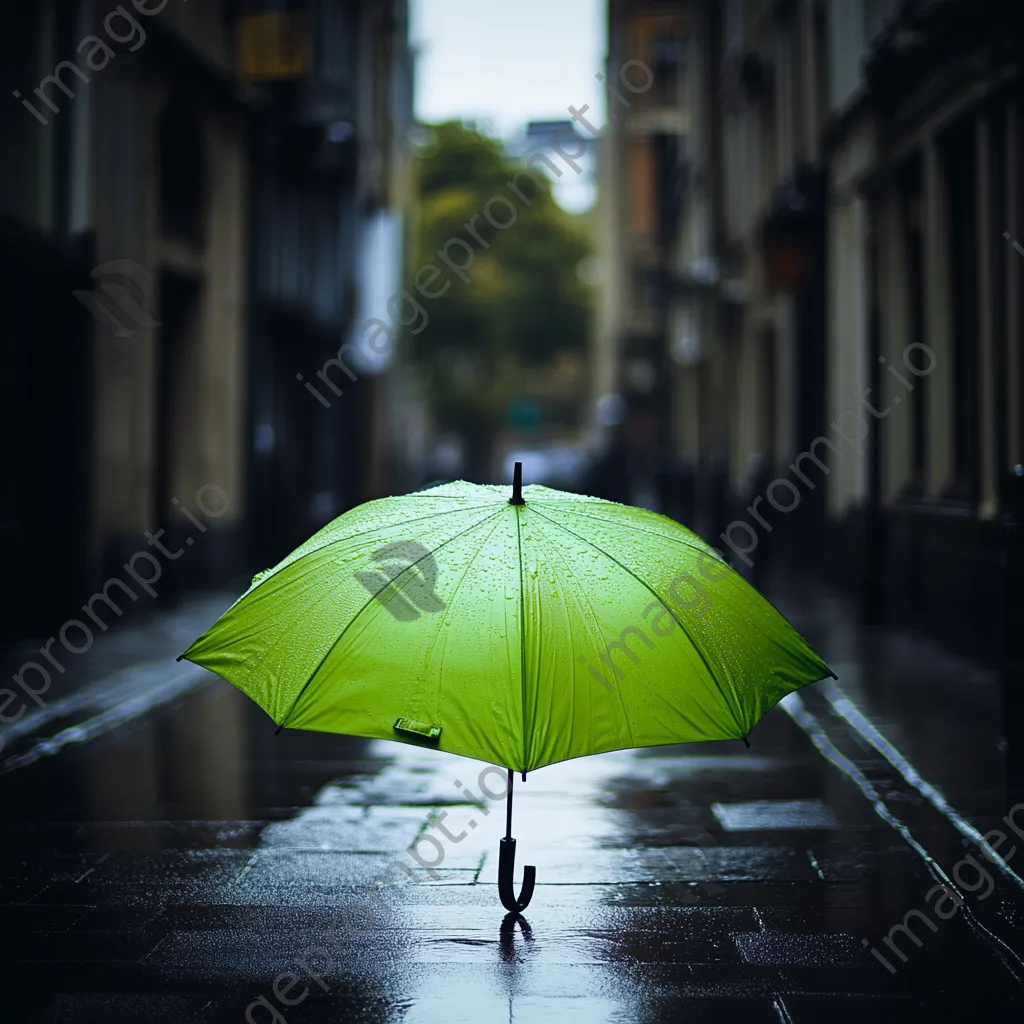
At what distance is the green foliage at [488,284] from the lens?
54.7m

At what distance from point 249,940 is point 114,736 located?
13.7 ft

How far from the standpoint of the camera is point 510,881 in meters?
5.04

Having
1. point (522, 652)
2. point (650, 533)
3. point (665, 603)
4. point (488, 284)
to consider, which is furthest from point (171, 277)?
point (488, 284)

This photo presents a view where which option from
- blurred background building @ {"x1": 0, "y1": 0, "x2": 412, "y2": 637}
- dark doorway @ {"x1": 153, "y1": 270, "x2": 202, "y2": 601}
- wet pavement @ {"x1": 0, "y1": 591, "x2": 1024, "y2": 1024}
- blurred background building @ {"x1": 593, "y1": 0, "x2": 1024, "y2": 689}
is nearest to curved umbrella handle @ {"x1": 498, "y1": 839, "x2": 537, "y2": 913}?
wet pavement @ {"x1": 0, "y1": 591, "x2": 1024, "y2": 1024}

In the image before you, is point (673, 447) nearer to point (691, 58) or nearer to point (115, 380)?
point (691, 58)

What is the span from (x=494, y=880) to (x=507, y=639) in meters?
1.90

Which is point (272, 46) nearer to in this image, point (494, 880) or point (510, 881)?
point (494, 880)

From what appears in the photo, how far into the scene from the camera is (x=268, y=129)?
66.6 feet

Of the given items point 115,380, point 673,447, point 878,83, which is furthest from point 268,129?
point 673,447

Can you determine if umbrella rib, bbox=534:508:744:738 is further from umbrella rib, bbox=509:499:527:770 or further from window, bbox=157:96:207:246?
window, bbox=157:96:207:246

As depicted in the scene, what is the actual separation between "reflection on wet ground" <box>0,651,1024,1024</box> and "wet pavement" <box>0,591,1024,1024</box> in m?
0.02

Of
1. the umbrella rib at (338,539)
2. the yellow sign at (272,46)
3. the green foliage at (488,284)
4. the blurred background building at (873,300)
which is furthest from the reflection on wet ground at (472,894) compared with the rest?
the green foliage at (488,284)

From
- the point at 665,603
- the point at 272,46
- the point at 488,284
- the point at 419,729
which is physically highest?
the point at 488,284

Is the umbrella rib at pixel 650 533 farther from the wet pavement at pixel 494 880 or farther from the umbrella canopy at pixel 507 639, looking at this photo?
the wet pavement at pixel 494 880
